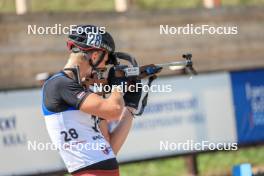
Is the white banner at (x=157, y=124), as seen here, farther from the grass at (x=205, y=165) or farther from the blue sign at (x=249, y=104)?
the grass at (x=205, y=165)

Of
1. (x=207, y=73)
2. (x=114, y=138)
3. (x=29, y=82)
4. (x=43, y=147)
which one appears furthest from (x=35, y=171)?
(x=114, y=138)

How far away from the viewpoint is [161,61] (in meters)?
10.7

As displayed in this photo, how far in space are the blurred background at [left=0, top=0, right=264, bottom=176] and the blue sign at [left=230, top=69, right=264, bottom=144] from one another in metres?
0.01

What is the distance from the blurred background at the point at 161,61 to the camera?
334 inches

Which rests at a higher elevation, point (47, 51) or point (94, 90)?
point (94, 90)

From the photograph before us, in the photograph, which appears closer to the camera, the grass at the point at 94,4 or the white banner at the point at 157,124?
the white banner at the point at 157,124

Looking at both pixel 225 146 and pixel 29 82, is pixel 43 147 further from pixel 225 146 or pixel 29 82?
pixel 225 146

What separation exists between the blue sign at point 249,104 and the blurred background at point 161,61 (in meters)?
0.01

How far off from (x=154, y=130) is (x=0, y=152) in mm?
2101

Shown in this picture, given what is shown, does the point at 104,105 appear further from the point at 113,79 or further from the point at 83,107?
the point at 113,79

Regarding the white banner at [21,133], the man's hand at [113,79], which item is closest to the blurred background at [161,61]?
the white banner at [21,133]

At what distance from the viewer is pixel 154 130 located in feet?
30.8

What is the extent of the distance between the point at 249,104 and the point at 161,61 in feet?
4.60

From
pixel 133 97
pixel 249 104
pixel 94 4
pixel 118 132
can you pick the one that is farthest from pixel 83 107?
pixel 94 4
